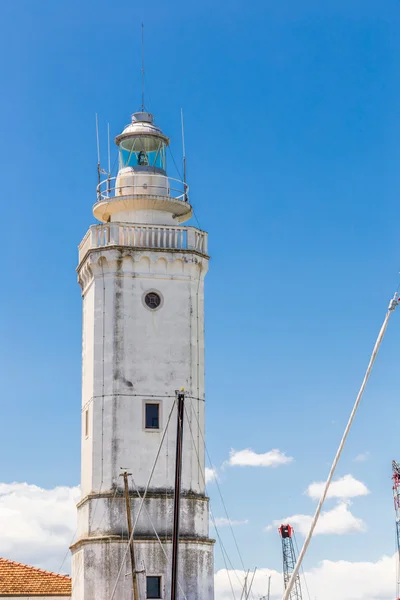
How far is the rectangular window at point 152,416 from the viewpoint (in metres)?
42.8

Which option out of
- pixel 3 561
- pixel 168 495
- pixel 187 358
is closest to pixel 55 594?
pixel 3 561

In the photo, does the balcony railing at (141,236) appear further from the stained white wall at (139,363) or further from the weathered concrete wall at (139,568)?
the weathered concrete wall at (139,568)

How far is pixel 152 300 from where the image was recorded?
144ft

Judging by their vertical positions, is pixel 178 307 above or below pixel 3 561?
above

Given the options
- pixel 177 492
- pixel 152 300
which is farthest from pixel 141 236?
pixel 177 492

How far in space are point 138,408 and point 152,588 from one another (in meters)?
6.08

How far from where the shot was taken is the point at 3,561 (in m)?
46.2

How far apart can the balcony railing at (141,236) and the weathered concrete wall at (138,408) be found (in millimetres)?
392

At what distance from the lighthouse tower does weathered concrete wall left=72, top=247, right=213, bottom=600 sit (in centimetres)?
3

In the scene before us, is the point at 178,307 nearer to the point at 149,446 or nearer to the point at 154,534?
the point at 149,446

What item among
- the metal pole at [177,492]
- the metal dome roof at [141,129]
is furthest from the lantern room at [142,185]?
the metal pole at [177,492]

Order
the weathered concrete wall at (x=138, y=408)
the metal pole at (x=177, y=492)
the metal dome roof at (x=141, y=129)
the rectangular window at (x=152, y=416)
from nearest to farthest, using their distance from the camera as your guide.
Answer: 1. the metal pole at (x=177, y=492)
2. the weathered concrete wall at (x=138, y=408)
3. the rectangular window at (x=152, y=416)
4. the metal dome roof at (x=141, y=129)

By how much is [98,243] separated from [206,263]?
4018mm

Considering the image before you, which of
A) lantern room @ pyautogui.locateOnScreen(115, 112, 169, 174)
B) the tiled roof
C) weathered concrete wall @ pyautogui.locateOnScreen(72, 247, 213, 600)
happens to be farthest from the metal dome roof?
the tiled roof
